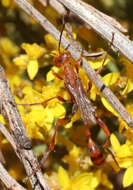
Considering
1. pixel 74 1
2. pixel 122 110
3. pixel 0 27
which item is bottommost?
pixel 122 110

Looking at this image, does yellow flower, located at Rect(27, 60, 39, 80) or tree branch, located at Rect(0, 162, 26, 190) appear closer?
tree branch, located at Rect(0, 162, 26, 190)

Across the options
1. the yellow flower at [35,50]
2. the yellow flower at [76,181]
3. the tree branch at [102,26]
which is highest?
the tree branch at [102,26]

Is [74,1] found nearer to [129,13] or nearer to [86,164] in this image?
[86,164]

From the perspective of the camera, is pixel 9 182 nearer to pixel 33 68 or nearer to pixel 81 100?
pixel 81 100

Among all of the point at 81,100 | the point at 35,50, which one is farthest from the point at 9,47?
the point at 81,100

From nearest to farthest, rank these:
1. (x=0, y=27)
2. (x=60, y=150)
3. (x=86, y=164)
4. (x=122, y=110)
Answer: (x=122, y=110) → (x=86, y=164) → (x=60, y=150) → (x=0, y=27)

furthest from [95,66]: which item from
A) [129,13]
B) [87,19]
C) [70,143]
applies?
[129,13]

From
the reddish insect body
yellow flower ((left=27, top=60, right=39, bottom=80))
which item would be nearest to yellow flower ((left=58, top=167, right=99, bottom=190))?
the reddish insect body

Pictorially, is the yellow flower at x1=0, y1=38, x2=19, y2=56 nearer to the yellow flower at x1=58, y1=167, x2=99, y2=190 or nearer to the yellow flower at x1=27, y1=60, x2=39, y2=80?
the yellow flower at x1=27, y1=60, x2=39, y2=80

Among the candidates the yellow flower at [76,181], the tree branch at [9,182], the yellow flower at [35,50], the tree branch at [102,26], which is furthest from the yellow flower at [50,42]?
the tree branch at [9,182]

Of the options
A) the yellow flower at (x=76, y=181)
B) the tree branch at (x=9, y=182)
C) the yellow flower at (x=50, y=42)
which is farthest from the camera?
the yellow flower at (x=50, y=42)

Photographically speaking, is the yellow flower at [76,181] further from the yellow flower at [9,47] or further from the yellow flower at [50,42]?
the yellow flower at [9,47]
